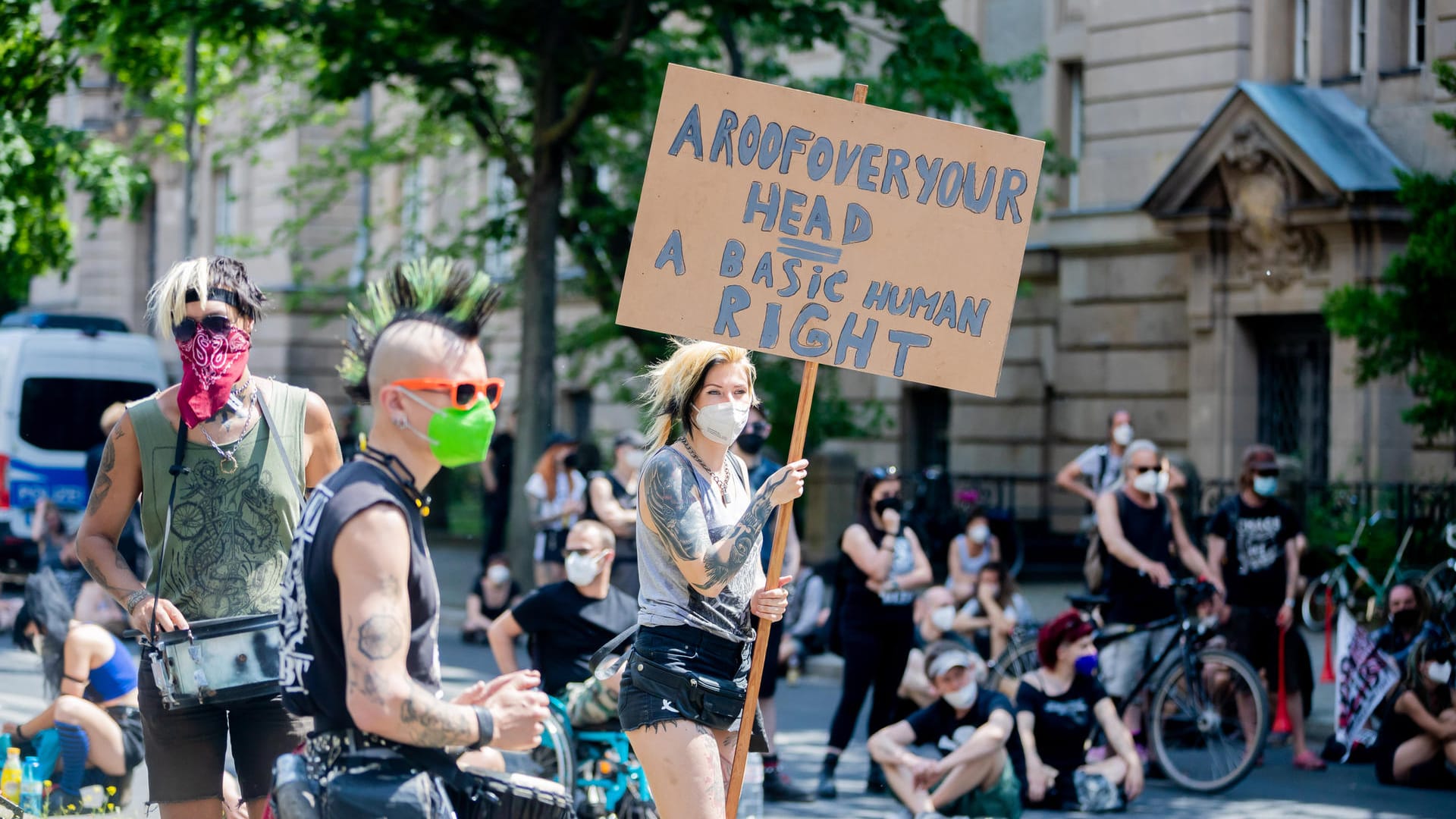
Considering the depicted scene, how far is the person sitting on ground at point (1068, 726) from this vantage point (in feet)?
28.3

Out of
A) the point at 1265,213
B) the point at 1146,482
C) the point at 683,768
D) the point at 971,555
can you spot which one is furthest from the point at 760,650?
the point at 1265,213

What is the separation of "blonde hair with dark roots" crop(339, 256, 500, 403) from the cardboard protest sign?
57.8 inches

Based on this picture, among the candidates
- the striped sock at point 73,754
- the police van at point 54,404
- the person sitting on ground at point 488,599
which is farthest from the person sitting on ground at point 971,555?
the police van at point 54,404

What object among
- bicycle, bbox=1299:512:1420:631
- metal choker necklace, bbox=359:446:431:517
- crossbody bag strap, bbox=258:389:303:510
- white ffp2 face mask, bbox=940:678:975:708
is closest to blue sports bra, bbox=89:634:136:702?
crossbody bag strap, bbox=258:389:303:510

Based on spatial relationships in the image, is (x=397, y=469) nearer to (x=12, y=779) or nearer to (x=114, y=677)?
(x=12, y=779)

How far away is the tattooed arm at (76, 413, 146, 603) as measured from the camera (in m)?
4.71

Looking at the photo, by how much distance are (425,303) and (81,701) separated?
484cm

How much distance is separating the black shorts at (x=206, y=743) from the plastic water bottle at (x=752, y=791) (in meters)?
2.18

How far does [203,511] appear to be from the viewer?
4.68 meters

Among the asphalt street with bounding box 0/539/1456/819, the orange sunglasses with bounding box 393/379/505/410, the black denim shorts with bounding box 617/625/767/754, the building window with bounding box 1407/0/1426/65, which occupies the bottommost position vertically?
the asphalt street with bounding box 0/539/1456/819

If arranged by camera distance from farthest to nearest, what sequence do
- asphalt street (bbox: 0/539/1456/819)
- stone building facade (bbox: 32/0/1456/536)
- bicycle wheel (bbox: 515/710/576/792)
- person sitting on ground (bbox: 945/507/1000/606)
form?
stone building facade (bbox: 32/0/1456/536), person sitting on ground (bbox: 945/507/1000/606), asphalt street (bbox: 0/539/1456/819), bicycle wheel (bbox: 515/710/576/792)

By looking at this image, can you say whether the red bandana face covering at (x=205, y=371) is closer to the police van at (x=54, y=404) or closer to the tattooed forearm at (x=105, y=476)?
the tattooed forearm at (x=105, y=476)

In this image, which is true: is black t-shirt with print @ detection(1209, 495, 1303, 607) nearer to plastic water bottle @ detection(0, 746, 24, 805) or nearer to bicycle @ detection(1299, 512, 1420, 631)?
bicycle @ detection(1299, 512, 1420, 631)

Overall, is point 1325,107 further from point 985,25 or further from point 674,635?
point 674,635
